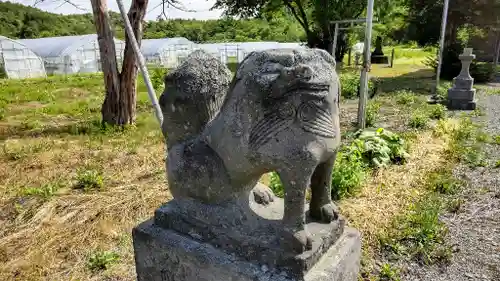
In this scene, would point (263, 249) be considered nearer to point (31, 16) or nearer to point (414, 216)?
point (414, 216)

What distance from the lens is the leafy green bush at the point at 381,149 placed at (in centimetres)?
471

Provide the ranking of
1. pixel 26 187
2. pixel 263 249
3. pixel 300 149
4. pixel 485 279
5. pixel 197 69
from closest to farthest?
pixel 300 149 → pixel 263 249 → pixel 197 69 → pixel 485 279 → pixel 26 187

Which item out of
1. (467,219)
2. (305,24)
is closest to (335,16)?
(305,24)

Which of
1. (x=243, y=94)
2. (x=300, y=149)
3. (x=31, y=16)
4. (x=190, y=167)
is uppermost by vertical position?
(x=31, y=16)

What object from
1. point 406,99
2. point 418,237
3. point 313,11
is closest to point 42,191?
point 418,237

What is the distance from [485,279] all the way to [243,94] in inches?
92.9

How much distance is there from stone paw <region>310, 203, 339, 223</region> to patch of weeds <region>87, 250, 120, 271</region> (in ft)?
5.96

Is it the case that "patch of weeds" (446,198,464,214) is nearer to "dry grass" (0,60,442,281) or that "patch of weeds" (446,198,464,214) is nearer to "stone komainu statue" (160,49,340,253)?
"dry grass" (0,60,442,281)

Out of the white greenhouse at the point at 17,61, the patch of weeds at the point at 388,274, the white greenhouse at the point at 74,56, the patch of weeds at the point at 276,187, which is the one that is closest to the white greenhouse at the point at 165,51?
the white greenhouse at the point at 74,56

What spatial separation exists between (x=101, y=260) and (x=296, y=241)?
6.27 feet

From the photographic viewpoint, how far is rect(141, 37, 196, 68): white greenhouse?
2378 cm

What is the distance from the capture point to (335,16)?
1750cm

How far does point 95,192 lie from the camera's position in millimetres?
4133

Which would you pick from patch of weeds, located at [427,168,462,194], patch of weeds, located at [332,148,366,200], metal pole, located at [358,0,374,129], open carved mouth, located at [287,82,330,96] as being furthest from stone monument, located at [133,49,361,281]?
metal pole, located at [358,0,374,129]
